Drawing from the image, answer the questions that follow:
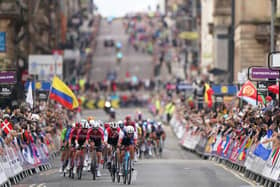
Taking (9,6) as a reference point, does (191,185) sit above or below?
below

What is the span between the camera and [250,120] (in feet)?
120

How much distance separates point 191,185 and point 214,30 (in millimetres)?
51742

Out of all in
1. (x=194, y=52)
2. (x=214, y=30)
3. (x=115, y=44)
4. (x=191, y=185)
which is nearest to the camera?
(x=191, y=185)

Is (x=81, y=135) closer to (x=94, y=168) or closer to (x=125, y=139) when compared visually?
(x=94, y=168)

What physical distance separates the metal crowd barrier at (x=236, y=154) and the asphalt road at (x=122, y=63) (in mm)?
74777

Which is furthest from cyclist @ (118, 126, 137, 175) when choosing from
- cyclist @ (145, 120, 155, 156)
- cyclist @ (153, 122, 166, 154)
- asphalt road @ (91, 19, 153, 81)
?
asphalt road @ (91, 19, 153, 81)

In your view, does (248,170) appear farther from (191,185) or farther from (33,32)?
(33,32)

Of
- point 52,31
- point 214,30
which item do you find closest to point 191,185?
point 214,30

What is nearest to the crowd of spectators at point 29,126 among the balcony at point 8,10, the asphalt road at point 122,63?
the balcony at point 8,10

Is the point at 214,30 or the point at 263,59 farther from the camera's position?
the point at 214,30

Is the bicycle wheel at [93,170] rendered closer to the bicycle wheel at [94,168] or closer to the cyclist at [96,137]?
the bicycle wheel at [94,168]

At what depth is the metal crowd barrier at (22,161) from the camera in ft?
104

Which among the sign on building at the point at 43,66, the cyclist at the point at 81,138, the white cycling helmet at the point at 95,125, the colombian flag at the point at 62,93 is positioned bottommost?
the cyclist at the point at 81,138

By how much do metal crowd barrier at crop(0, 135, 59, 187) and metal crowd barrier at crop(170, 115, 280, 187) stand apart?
591 cm
